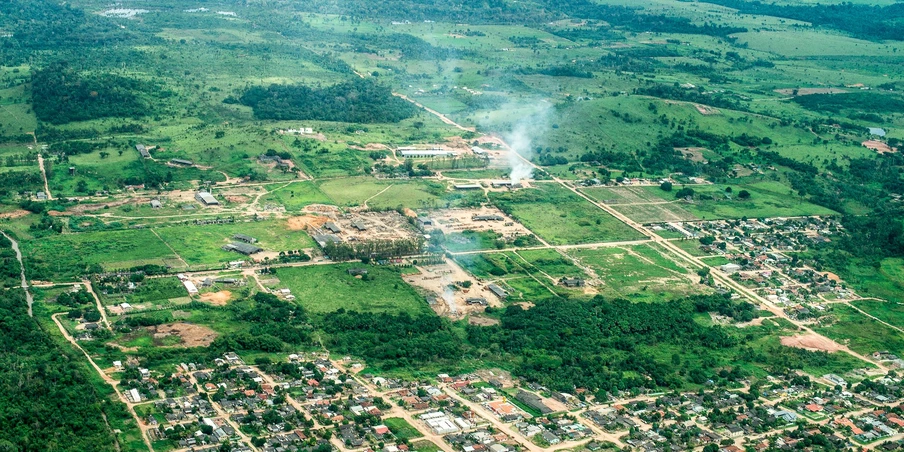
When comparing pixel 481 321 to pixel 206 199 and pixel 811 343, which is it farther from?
pixel 206 199

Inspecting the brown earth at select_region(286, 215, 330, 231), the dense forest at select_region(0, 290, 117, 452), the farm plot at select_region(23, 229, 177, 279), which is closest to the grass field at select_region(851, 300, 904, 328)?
the brown earth at select_region(286, 215, 330, 231)

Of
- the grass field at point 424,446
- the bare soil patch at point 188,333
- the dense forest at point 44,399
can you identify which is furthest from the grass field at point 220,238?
the grass field at point 424,446

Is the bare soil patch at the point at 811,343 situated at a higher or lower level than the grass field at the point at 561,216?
lower

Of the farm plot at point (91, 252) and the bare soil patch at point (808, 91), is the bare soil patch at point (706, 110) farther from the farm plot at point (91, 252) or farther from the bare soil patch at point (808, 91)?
the farm plot at point (91, 252)

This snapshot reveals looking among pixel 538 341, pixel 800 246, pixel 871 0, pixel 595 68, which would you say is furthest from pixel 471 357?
pixel 871 0

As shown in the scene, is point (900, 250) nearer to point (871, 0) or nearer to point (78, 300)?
point (78, 300)

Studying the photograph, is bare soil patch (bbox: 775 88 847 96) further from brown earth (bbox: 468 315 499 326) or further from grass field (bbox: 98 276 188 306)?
grass field (bbox: 98 276 188 306)

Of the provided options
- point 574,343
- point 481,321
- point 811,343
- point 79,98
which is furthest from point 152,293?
point 79,98
